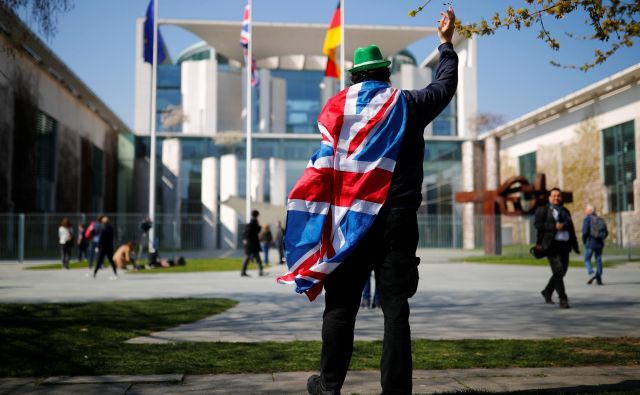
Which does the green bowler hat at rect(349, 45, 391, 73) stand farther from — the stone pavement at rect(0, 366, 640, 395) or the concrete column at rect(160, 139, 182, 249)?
the concrete column at rect(160, 139, 182, 249)

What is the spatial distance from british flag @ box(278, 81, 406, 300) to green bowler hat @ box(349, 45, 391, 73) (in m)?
0.19

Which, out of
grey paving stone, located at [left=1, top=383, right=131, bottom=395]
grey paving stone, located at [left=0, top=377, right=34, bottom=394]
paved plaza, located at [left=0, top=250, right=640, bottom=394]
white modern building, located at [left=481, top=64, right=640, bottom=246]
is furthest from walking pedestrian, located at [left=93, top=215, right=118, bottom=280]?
white modern building, located at [left=481, top=64, right=640, bottom=246]

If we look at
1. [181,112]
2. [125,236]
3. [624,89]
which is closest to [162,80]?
[181,112]

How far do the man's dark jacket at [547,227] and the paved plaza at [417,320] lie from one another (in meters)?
0.90

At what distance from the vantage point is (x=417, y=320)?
24.0ft

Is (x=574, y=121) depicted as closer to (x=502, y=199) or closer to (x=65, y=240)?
(x=502, y=199)

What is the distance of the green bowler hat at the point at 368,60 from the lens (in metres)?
3.38

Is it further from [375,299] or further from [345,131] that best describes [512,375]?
[375,299]

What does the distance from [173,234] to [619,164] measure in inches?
903

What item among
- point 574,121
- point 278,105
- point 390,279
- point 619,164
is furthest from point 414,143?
point 278,105

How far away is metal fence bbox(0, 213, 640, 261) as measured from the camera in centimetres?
2464

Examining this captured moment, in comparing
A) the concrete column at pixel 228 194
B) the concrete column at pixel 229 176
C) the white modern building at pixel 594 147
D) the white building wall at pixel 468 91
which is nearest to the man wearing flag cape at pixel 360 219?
the white modern building at pixel 594 147

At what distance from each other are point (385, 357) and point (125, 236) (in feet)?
97.2

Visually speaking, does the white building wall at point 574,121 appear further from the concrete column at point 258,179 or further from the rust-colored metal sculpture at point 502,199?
the concrete column at point 258,179
